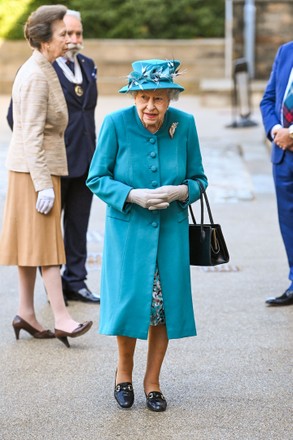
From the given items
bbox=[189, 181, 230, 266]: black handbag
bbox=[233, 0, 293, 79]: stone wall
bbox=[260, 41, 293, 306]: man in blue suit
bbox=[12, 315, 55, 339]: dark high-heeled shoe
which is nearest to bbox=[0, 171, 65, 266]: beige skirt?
bbox=[12, 315, 55, 339]: dark high-heeled shoe

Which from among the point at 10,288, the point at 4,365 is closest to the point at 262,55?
the point at 10,288

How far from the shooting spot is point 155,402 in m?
5.14

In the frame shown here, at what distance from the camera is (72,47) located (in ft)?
23.2

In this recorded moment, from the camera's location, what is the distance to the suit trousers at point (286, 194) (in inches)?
279

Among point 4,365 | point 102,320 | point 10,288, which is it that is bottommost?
point 10,288

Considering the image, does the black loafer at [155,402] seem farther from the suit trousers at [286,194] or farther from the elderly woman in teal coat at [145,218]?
the suit trousers at [286,194]

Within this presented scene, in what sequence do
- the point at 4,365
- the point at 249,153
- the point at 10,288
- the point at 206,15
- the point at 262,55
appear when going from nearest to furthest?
the point at 4,365, the point at 10,288, the point at 249,153, the point at 262,55, the point at 206,15

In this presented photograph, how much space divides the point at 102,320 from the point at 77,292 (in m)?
2.30

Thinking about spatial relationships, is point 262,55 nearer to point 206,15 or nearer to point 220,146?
point 206,15

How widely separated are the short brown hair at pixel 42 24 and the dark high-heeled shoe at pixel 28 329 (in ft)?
5.59

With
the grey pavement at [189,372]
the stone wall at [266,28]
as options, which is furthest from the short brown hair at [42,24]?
the stone wall at [266,28]

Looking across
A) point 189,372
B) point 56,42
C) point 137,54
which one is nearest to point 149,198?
point 189,372

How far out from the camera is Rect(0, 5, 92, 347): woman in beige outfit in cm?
614

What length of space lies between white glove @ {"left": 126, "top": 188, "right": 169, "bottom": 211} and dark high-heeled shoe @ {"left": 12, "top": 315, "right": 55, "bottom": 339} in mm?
1825
